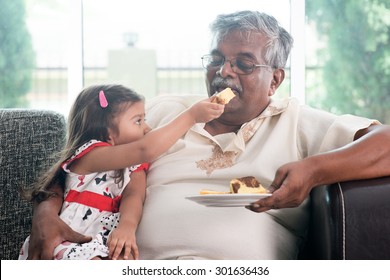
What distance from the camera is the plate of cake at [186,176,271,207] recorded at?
1.13 meters

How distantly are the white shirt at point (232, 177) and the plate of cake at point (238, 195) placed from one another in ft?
0.36

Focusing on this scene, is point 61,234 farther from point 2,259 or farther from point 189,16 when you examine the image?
point 189,16

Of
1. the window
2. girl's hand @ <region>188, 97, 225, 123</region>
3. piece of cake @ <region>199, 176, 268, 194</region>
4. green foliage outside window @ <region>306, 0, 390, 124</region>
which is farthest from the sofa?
green foliage outside window @ <region>306, 0, 390, 124</region>

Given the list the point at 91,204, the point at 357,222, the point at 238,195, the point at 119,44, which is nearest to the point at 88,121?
the point at 91,204

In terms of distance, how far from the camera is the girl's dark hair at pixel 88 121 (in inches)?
52.7

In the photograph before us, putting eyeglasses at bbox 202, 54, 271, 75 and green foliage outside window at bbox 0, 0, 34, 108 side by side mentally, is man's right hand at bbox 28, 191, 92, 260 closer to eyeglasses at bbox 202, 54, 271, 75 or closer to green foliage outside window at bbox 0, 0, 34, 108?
eyeglasses at bbox 202, 54, 271, 75

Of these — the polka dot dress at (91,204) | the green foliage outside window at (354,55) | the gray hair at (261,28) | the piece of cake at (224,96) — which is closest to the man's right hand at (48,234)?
the polka dot dress at (91,204)

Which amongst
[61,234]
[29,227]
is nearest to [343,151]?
[61,234]

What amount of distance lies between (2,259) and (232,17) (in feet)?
2.28

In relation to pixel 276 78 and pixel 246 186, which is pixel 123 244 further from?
pixel 276 78

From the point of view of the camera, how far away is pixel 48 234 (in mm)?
1262

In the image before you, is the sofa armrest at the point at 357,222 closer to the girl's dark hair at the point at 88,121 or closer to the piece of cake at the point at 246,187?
the piece of cake at the point at 246,187

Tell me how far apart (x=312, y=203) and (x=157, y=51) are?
2.29m

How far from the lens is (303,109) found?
1.41 meters
